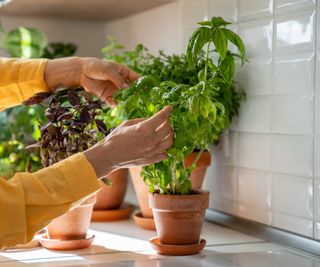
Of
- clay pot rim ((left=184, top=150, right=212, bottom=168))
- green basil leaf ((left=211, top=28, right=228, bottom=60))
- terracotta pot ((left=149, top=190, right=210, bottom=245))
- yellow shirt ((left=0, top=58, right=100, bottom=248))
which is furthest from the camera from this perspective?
clay pot rim ((left=184, top=150, right=212, bottom=168))

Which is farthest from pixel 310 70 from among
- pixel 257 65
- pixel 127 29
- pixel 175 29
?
pixel 127 29

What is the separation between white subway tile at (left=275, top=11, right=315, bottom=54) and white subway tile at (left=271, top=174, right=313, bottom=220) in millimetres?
294

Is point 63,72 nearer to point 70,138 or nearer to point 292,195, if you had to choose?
point 70,138

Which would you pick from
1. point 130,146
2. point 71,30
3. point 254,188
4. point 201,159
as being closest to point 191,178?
point 201,159

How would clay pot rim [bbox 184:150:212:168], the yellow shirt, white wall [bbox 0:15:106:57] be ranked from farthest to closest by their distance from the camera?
white wall [bbox 0:15:106:57] → clay pot rim [bbox 184:150:212:168] → the yellow shirt

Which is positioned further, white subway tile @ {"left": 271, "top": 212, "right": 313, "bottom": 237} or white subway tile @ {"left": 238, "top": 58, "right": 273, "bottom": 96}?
white subway tile @ {"left": 238, "top": 58, "right": 273, "bottom": 96}

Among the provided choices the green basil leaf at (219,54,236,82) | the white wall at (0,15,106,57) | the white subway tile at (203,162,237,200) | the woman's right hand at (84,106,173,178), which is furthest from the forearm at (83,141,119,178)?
the white wall at (0,15,106,57)

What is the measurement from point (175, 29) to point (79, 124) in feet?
2.25

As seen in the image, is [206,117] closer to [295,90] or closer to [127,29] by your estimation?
[295,90]

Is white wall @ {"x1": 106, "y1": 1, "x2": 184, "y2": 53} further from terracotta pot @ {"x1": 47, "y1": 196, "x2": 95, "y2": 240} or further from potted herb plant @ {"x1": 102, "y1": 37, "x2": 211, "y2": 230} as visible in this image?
terracotta pot @ {"x1": 47, "y1": 196, "x2": 95, "y2": 240}

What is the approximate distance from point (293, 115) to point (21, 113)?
1049mm

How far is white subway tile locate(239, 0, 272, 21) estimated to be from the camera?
1533 mm

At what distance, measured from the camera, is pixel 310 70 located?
1.39 m

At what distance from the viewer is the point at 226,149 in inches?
67.5
